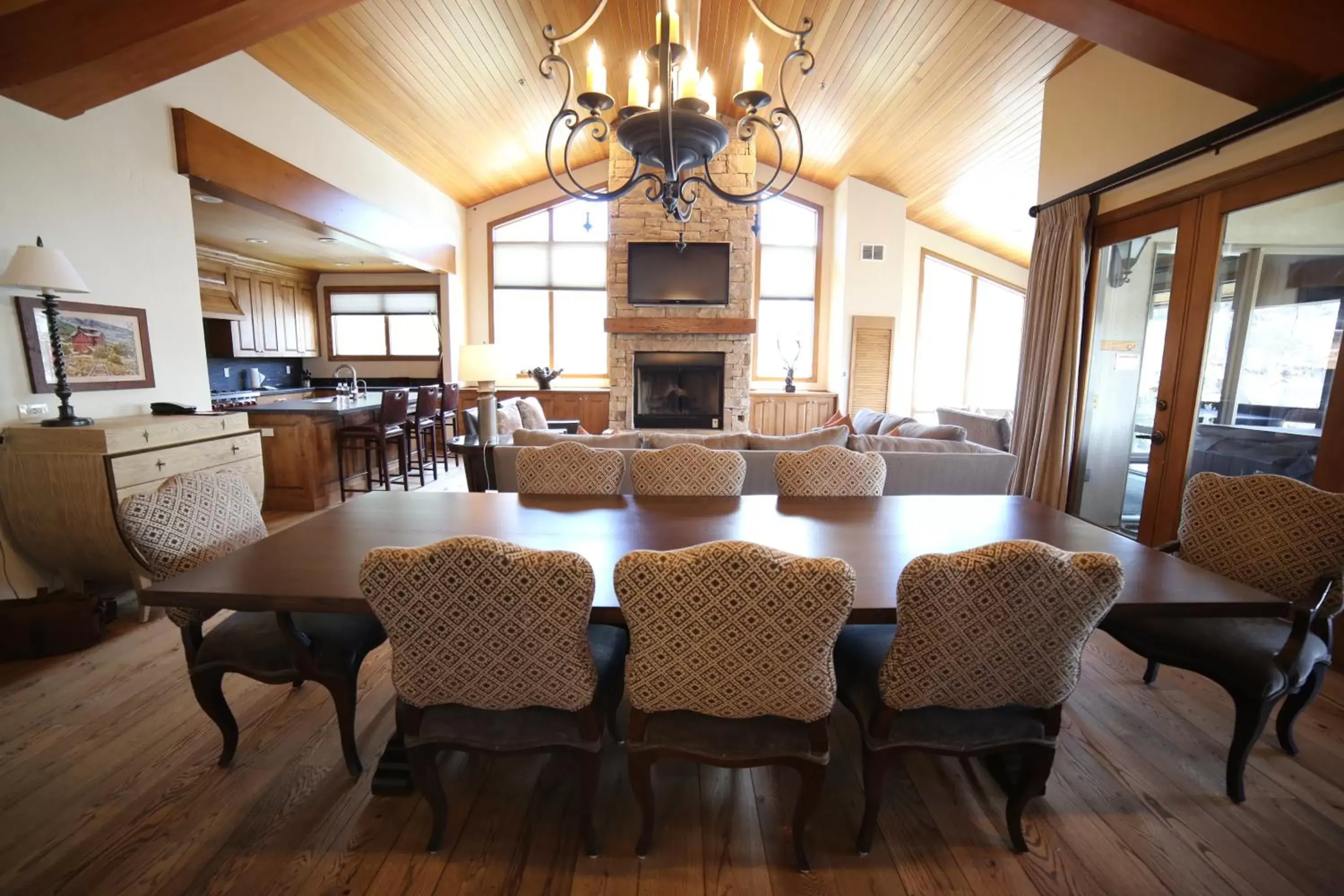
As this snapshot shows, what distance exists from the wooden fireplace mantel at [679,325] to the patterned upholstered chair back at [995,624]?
5.50 metres

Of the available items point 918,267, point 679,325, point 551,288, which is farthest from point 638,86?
point 918,267

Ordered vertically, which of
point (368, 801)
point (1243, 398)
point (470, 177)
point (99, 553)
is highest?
point (470, 177)

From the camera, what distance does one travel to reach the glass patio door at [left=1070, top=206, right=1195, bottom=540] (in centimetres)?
312

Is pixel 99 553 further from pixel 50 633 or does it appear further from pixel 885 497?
pixel 885 497

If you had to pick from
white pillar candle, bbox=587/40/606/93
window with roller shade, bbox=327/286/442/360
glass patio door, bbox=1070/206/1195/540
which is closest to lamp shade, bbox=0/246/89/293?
white pillar candle, bbox=587/40/606/93

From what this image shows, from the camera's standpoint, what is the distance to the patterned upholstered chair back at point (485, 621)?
112 centimetres

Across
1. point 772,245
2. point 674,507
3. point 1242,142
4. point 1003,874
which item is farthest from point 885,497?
point 772,245

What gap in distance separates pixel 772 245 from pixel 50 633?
740cm

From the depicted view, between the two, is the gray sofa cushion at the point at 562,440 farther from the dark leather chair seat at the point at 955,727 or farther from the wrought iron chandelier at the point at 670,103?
the dark leather chair seat at the point at 955,727

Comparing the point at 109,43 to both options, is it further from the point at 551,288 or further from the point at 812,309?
the point at 812,309

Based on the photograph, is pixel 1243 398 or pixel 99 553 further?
pixel 1243 398

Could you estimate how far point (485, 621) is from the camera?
1.18m

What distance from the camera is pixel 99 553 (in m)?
2.53

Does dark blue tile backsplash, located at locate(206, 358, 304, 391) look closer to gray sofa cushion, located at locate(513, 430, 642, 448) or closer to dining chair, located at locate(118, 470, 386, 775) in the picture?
gray sofa cushion, located at locate(513, 430, 642, 448)
